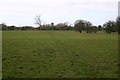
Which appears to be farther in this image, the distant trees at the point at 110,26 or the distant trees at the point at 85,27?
the distant trees at the point at 85,27

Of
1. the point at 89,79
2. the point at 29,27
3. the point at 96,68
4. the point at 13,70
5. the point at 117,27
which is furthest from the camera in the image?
the point at 29,27

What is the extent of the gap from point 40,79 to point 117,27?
61.7 m

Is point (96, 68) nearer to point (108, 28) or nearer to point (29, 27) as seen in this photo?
point (108, 28)

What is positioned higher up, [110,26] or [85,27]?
[85,27]

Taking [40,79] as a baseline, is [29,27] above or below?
above

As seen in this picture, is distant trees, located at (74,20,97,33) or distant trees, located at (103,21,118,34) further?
distant trees, located at (74,20,97,33)

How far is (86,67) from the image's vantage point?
28.4ft

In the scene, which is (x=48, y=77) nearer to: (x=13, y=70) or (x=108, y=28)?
(x=13, y=70)

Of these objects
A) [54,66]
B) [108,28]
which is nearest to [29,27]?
[108,28]

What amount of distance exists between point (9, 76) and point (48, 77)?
1.57 m

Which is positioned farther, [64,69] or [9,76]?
[64,69]

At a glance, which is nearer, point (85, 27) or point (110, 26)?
point (110, 26)

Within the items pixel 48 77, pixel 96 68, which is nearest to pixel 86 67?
pixel 96 68

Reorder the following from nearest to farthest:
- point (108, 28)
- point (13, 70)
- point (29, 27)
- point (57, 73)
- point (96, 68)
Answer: point (57, 73), point (13, 70), point (96, 68), point (108, 28), point (29, 27)
